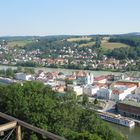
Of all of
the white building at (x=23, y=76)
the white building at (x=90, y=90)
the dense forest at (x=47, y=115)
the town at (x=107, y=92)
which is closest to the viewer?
the dense forest at (x=47, y=115)

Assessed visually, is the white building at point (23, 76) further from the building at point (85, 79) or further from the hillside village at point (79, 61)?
the hillside village at point (79, 61)

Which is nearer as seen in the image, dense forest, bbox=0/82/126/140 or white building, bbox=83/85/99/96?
dense forest, bbox=0/82/126/140

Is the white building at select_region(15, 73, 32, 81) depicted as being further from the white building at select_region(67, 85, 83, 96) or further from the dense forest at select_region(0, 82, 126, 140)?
the dense forest at select_region(0, 82, 126, 140)

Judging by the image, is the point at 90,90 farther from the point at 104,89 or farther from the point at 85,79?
the point at 85,79

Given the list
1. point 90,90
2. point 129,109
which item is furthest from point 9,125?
point 90,90

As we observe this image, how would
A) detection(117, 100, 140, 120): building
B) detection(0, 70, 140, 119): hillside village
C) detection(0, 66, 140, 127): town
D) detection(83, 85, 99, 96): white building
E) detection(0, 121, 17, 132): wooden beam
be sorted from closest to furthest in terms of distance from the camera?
detection(0, 121, 17, 132): wooden beam
detection(117, 100, 140, 120): building
detection(0, 66, 140, 127): town
detection(0, 70, 140, 119): hillside village
detection(83, 85, 99, 96): white building

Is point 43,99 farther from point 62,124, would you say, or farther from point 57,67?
point 57,67

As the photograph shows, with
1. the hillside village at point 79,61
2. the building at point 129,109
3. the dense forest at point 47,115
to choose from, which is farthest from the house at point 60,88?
the hillside village at point 79,61

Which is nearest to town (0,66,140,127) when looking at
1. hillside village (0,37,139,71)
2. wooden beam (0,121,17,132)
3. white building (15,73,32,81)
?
white building (15,73,32,81)

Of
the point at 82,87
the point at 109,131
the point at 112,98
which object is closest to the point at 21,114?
the point at 109,131
